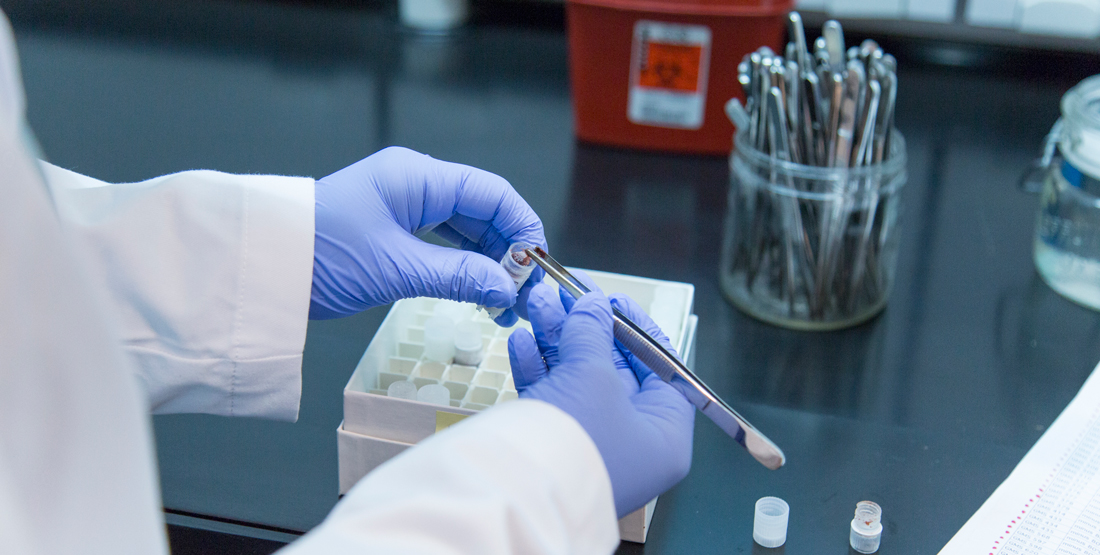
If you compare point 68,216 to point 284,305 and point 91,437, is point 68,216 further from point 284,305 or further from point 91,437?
point 91,437

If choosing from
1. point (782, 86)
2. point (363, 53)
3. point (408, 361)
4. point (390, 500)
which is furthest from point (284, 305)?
point (363, 53)

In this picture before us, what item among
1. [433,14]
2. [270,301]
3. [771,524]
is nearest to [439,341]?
[270,301]

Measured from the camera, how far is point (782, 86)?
0.89 meters

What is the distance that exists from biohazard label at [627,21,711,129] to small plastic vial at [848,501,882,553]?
2.25 ft

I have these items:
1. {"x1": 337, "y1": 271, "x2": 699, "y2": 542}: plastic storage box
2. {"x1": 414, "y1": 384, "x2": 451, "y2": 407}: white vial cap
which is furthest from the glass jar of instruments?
{"x1": 414, "y1": 384, "x2": 451, "y2": 407}: white vial cap

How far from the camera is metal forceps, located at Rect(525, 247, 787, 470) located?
0.64 m

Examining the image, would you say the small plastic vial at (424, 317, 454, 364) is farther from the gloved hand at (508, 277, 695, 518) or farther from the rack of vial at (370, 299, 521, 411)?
the gloved hand at (508, 277, 695, 518)

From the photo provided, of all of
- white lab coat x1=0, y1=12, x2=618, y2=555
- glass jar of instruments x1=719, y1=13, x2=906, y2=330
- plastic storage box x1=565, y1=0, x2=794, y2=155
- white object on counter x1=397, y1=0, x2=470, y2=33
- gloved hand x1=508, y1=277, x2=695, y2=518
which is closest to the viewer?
white lab coat x1=0, y1=12, x2=618, y2=555

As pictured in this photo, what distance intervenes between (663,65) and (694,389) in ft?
2.24

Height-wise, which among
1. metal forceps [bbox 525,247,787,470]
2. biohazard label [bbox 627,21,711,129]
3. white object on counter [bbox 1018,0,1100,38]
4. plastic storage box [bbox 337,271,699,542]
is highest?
white object on counter [bbox 1018,0,1100,38]

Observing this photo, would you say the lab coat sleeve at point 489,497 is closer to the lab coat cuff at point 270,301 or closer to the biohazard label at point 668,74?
the lab coat cuff at point 270,301

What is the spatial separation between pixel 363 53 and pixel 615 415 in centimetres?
112

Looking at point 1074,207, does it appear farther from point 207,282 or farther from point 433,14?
point 433,14

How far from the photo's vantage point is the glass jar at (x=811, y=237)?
36.5 inches
